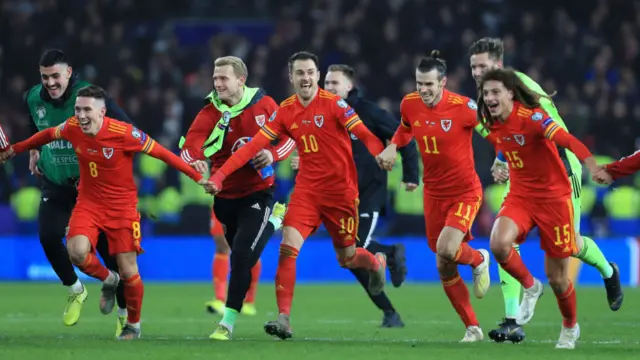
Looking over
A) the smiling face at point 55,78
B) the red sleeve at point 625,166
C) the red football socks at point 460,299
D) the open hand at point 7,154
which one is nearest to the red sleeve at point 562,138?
the red sleeve at point 625,166

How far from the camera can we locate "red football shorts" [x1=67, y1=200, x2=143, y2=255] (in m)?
10.1

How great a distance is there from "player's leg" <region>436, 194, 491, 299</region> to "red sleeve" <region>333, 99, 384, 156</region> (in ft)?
2.44

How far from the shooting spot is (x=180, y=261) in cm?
2005

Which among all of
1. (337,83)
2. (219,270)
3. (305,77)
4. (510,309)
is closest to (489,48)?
(305,77)

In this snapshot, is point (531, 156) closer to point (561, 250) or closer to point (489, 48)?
point (561, 250)

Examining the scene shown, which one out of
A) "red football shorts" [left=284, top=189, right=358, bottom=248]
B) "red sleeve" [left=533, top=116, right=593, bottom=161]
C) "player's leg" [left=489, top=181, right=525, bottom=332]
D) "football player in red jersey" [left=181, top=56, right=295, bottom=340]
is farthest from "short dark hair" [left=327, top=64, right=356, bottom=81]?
"red sleeve" [left=533, top=116, right=593, bottom=161]

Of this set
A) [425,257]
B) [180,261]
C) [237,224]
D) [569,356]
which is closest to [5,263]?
[180,261]

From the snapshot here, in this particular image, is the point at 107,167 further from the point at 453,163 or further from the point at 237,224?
the point at 453,163

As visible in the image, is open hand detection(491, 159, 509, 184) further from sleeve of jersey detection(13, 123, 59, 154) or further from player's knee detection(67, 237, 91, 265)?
sleeve of jersey detection(13, 123, 59, 154)

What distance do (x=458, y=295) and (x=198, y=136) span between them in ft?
8.49

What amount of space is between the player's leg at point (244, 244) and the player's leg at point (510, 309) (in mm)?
1975

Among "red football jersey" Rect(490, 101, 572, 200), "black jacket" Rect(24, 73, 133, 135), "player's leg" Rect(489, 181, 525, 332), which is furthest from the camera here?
"black jacket" Rect(24, 73, 133, 135)

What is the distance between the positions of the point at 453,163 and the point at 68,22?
14.7 m

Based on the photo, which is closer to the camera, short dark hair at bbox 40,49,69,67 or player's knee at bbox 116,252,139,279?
player's knee at bbox 116,252,139,279
